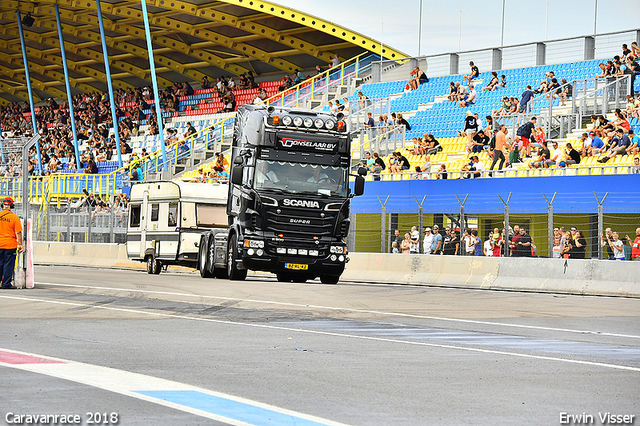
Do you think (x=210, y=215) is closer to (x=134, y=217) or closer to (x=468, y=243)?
(x=134, y=217)

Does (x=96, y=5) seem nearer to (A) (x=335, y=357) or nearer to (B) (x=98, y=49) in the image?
(B) (x=98, y=49)

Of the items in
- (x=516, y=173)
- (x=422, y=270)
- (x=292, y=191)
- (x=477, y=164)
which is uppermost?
(x=477, y=164)

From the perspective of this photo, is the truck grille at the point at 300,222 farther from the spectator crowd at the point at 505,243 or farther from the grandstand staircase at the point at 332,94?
the grandstand staircase at the point at 332,94

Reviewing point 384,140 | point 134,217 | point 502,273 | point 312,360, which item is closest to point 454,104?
point 384,140

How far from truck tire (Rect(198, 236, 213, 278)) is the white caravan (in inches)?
16.6

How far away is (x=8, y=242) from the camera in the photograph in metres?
18.9

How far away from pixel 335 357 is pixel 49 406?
147 inches

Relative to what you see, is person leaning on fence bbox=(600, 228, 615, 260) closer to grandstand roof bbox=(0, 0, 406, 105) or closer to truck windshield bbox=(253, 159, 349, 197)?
truck windshield bbox=(253, 159, 349, 197)

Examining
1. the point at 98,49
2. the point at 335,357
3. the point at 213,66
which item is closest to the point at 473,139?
the point at 335,357

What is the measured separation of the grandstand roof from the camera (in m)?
50.4

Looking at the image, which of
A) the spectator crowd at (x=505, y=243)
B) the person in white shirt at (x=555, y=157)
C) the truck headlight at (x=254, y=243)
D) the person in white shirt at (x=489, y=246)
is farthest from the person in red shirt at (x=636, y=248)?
the truck headlight at (x=254, y=243)

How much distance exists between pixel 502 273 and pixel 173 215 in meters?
9.57

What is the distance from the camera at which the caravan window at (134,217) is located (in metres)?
29.9

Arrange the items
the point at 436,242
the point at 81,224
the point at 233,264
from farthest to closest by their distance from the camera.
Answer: the point at 81,224, the point at 436,242, the point at 233,264
